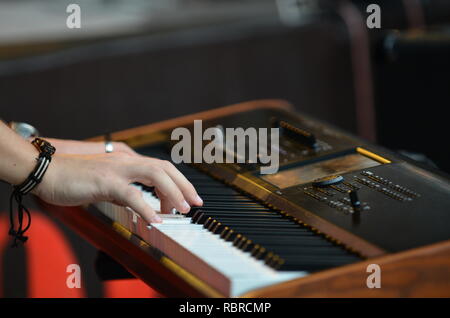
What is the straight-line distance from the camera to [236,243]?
54.7 inches

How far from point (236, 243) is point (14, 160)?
1.62 feet

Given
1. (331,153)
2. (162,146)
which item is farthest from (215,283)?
(162,146)

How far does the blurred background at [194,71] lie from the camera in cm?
266

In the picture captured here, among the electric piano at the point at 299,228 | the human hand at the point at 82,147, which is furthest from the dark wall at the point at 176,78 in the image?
the electric piano at the point at 299,228

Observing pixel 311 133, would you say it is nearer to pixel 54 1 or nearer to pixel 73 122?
pixel 73 122

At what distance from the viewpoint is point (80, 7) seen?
371cm

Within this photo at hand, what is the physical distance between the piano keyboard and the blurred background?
0.44 m

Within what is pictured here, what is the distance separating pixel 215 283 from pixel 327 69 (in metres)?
2.33

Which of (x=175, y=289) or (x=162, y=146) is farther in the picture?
(x=162, y=146)

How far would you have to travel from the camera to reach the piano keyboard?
1251 millimetres

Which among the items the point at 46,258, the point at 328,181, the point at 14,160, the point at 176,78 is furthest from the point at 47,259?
the point at 328,181

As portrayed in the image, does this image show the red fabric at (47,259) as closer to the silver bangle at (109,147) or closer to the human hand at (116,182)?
the silver bangle at (109,147)

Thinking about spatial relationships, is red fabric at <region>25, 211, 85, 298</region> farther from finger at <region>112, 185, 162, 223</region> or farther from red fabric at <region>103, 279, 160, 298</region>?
finger at <region>112, 185, 162, 223</region>

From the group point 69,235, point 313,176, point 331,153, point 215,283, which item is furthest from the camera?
point 69,235
